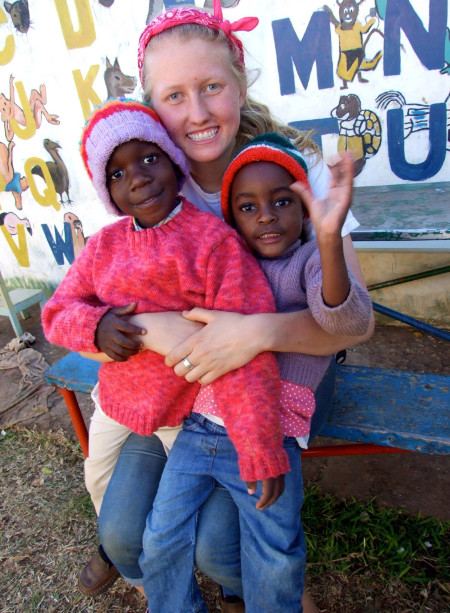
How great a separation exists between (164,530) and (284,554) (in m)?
0.35

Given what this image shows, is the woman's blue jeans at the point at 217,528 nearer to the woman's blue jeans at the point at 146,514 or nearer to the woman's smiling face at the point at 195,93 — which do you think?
the woman's blue jeans at the point at 146,514

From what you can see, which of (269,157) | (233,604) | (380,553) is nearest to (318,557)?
(380,553)

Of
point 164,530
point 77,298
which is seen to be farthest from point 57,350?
point 164,530

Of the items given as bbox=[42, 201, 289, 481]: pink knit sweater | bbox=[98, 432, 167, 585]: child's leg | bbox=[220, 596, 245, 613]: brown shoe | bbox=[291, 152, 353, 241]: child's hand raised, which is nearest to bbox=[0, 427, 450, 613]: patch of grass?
bbox=[220, 596, 245, 613]: brown shoe

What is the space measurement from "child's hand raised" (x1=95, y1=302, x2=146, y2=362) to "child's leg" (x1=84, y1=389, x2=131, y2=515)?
382 mm

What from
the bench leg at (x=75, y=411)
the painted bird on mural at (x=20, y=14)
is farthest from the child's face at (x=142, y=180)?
the painted bird on mural at (x=20, y=14)

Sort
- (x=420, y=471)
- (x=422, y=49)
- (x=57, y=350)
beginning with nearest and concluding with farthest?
(x=420, y=471)
(x=422, y=49)
(x=57, y=350)

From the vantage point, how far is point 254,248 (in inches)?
61.2

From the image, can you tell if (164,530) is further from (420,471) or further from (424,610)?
(420,471)

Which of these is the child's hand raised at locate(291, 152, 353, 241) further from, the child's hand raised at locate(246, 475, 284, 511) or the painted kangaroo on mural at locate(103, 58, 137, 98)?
the painted kangaroo on mural at locate(103, 58, 137, 98)

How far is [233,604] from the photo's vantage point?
1572 millimetres

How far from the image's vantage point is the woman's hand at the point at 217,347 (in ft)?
4.42

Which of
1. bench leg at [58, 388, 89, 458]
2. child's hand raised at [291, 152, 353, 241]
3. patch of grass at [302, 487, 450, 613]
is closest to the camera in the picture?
child's hand raised at [291, 152, 353, 241]

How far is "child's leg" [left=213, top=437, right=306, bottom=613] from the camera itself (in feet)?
4.22
